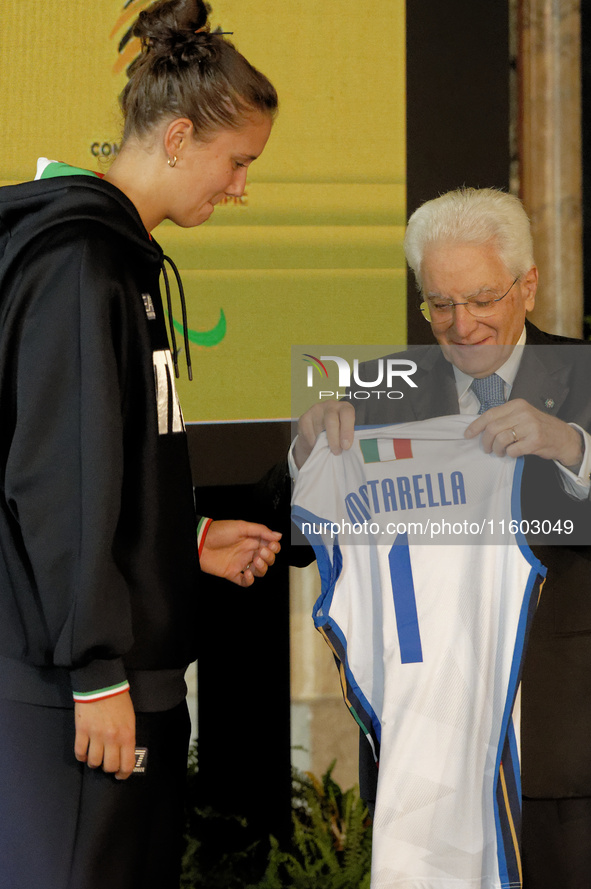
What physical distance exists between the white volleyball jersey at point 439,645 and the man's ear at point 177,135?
559 millimetres

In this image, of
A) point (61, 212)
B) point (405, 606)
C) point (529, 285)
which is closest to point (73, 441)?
point (61, 212)

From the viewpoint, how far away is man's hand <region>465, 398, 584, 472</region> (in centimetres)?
130

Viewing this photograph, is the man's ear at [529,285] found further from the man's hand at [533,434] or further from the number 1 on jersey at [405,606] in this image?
the number 1 on jersey at [405,606]

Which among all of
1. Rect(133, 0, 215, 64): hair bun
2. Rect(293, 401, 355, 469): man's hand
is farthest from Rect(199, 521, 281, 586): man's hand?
Rect(133, 0, 215, 64): hair bun

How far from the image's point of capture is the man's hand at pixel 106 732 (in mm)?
1031

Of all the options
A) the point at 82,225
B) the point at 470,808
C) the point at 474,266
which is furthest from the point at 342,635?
the point at 82,225

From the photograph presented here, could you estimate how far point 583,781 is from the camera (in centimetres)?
141

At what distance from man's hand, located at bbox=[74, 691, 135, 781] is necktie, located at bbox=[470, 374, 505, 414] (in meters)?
0.83

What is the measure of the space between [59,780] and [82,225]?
0.69 metres

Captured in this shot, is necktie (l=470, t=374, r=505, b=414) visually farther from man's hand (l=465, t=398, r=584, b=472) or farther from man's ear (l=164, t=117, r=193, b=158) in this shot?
man's ear (l=164, t=117, r=193, b=158)

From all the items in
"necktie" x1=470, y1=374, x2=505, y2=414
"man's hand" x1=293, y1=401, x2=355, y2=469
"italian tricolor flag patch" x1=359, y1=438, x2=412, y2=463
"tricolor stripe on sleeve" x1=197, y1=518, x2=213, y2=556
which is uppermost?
"necktie" x1=470, y1=374, x2=505, y2=414

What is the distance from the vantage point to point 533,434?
130cm

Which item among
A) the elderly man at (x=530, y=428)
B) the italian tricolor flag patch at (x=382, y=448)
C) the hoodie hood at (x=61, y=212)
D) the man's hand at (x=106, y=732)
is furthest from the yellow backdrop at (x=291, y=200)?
the man's hand at (x=106, y=732)

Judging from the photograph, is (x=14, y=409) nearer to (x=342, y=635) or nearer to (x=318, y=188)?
(x=342, y=635)
